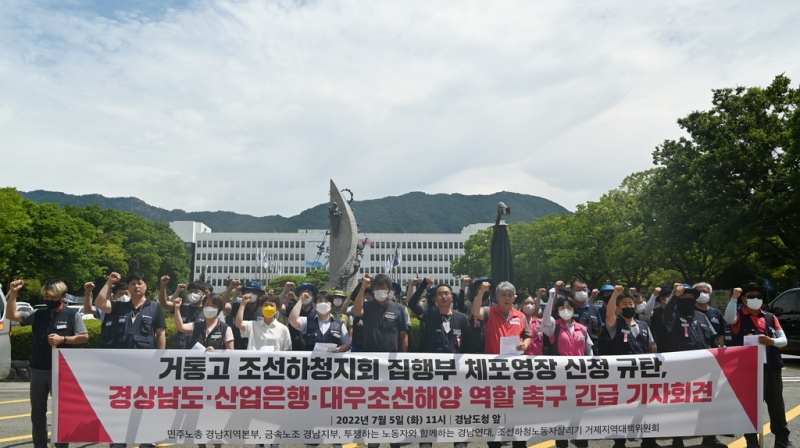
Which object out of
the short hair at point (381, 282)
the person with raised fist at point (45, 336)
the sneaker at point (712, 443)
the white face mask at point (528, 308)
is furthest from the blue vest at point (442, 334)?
the person with raised fist at point (45, 336)

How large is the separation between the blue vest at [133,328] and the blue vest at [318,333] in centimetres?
170

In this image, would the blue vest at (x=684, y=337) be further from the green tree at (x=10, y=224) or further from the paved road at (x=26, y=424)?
the green tree at (x=10, y=224)

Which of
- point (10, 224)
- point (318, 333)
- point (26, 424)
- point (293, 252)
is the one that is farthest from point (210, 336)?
point (293, 252)

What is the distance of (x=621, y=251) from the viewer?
39875 millimetres

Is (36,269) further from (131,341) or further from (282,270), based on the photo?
(282,270)

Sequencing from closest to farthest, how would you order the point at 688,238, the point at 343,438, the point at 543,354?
1. the point at 343,438
2. the point at 543,354
3. the point at 688,238

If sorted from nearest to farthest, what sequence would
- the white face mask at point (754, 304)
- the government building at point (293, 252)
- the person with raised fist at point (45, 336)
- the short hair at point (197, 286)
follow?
the person with raised fist at point (45, 336), the white face mask at point (754, 304), the short hair at point (197, 286), the government building at point (293, 252)

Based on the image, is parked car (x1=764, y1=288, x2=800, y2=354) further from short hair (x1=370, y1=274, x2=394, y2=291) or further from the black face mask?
short hair (x1=370, y1=274, x2=394, y2=291)

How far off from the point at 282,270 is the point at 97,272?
67.0 m

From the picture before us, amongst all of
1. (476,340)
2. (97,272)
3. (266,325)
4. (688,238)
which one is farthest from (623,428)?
(97,272)

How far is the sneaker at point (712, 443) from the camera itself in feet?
23.7

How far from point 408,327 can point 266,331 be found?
1598mm

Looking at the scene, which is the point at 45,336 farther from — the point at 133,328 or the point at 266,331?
the point at 266,331

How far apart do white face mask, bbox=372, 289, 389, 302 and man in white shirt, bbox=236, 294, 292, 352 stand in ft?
3.59
